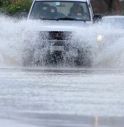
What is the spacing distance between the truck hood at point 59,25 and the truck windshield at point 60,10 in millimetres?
313

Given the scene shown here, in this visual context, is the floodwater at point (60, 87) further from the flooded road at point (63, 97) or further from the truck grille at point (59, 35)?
the truck grille at point (59, 35)

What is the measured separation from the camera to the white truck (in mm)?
20500

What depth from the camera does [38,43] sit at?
2039cm

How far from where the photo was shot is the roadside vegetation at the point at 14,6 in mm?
38562

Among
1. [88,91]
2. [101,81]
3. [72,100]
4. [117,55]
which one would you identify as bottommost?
[117,55]

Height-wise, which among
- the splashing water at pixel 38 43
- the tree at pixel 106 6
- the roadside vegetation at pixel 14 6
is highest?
the splashing water at pixel 38 43

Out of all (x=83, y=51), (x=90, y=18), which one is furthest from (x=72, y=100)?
(x=90, y=18)

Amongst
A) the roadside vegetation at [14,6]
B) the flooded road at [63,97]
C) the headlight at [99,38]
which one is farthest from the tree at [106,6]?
the flooded road at [63,97]

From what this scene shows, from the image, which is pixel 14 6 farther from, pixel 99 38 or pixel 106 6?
pixel 99 38

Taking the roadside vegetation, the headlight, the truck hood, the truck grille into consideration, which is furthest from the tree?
the truck grille

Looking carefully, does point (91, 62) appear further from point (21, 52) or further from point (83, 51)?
point (21, 52)

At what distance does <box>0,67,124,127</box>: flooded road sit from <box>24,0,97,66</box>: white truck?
1.57 m

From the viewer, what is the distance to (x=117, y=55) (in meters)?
21.3

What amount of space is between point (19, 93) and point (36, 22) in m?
7.55
